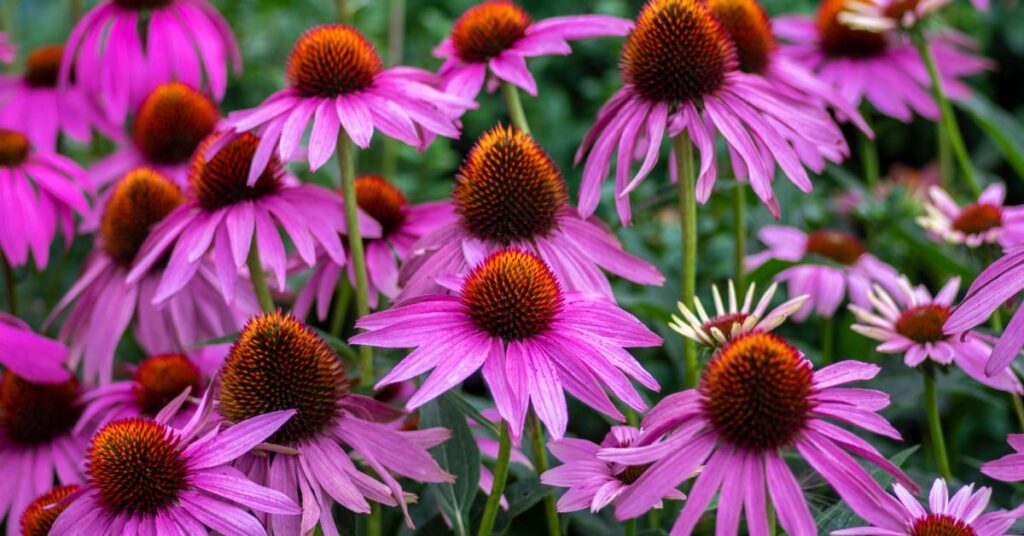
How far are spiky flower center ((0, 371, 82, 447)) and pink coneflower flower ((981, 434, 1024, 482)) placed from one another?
1.11m

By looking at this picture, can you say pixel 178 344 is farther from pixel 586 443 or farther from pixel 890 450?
pixel 890 450

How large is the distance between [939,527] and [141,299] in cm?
107

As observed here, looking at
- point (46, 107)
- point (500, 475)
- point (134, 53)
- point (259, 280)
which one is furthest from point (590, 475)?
point (46, 107)

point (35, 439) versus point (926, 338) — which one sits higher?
point (926, 338)

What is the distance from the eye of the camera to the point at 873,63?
193 cm

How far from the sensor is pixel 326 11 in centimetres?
296

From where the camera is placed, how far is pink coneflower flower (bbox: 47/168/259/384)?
1.47 m

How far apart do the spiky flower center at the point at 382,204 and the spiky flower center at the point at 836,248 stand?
0.72 metres

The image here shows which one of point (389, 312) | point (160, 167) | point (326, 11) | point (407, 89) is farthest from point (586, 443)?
point (326, 11)

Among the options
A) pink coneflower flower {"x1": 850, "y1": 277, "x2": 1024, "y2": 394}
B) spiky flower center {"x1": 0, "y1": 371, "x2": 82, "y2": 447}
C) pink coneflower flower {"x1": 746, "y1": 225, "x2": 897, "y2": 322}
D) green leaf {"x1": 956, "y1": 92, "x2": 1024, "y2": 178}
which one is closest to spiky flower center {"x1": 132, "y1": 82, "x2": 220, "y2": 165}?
spiky flower center {"x1": 0, "y1": 371, "x2": 82, "y2": 447}

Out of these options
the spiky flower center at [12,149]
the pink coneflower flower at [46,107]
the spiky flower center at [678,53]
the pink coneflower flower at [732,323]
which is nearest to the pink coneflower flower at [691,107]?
the spiky flower center at [678,53]

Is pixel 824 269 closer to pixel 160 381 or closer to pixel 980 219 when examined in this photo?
pixel 980 219

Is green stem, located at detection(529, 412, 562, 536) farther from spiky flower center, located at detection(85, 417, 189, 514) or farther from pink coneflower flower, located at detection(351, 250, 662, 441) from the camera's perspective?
spiky flower center, located at detection(85, 417, 189, 514)

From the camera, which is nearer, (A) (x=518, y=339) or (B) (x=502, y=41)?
(A) (x=518, y=339)
